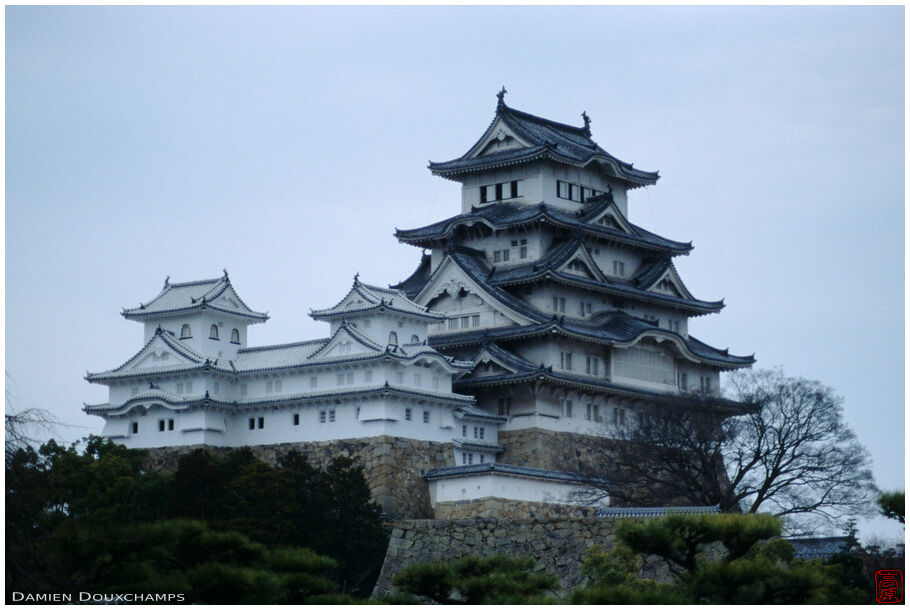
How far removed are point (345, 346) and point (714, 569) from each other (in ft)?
84.3

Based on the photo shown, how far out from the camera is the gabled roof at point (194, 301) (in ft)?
187

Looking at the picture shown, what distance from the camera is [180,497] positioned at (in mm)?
45219

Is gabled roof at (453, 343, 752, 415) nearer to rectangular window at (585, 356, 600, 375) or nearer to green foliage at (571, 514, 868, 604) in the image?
rectangular window at (585, 356, 600, 375)

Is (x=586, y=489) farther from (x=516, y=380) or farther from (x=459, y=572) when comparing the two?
(x=459, y=572)

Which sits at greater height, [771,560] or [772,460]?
[772,460]

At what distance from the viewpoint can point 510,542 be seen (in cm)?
4241

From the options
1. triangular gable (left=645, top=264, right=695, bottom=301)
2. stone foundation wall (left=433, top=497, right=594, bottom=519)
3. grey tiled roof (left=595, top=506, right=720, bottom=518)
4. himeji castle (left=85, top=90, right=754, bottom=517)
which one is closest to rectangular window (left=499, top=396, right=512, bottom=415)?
himeji castle (left=85, top=90, right=754, bottom=517)

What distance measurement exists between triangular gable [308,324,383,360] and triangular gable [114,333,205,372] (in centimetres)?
424

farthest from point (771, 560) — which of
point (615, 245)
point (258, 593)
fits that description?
point (615, 245)

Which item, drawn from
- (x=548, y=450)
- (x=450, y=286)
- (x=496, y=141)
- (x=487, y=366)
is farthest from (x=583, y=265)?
(x=548, y=450)

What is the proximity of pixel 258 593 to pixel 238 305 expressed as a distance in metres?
29.5

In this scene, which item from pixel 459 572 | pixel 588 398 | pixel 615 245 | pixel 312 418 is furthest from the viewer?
pixel 615 245

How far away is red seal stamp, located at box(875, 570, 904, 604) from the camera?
3519cm

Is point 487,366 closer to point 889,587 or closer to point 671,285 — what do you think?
point 671,285
